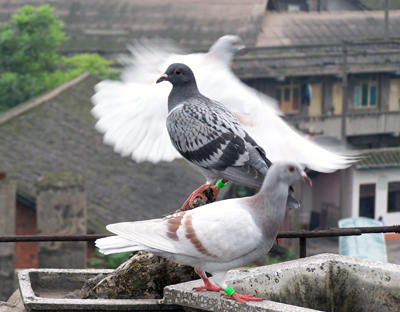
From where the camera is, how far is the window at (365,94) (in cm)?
3275

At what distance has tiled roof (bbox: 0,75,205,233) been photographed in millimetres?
15938

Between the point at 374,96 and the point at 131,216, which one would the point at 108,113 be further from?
the point at 374,96

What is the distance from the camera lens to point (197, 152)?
4922 mm

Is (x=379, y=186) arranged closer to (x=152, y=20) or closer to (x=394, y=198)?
(x=394, y=198)

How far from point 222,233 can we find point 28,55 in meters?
18.7

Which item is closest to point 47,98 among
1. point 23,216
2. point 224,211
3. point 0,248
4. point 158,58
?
point 23,216

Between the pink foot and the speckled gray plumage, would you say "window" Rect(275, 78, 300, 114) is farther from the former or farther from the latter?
the pink foot

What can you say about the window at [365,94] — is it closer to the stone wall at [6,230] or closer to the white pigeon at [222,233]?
the stone wall at [6,230]

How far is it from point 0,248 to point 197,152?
947 cm

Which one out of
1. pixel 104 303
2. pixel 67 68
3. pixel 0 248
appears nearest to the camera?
pixel 104 303

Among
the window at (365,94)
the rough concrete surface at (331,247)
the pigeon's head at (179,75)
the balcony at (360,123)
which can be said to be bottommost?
the pigeon's head at (179,75)

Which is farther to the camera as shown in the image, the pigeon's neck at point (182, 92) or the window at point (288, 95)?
the window at point (288, 95)

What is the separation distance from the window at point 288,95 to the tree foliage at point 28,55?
12046 mm

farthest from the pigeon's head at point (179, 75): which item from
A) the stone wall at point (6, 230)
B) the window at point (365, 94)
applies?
the window at point (365, 94)
